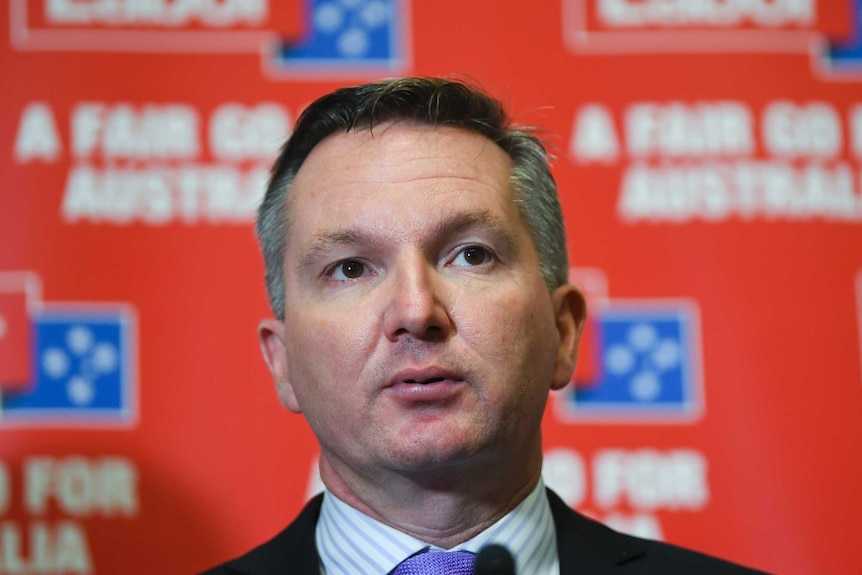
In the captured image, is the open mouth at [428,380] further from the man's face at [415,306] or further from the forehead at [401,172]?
the forehead at [401,172]

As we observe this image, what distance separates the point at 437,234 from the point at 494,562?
49 centimetres

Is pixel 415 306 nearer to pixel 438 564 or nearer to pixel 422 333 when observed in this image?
pixel 422 333

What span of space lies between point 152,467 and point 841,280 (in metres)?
1.56

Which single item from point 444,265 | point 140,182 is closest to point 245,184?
point 140,182

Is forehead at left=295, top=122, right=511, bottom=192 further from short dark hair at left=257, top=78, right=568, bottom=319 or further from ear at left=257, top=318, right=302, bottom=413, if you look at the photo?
ear at left=257, top=318, right=302, bottom=413

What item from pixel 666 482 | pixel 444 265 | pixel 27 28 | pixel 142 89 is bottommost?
pixel 666 482

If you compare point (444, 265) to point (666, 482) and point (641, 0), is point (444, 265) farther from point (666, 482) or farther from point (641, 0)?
point (641, 0)

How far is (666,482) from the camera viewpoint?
2.27m

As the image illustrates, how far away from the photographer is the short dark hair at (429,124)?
5.44 ft

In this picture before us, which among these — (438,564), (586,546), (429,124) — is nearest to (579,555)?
(586,546)

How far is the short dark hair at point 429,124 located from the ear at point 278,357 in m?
0.03

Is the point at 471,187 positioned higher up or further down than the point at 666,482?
higher up

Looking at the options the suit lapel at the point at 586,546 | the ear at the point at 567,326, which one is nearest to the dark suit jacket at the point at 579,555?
the suit lapel at the point at 586,546

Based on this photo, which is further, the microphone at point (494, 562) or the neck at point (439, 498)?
the neck at point (439, 498)
